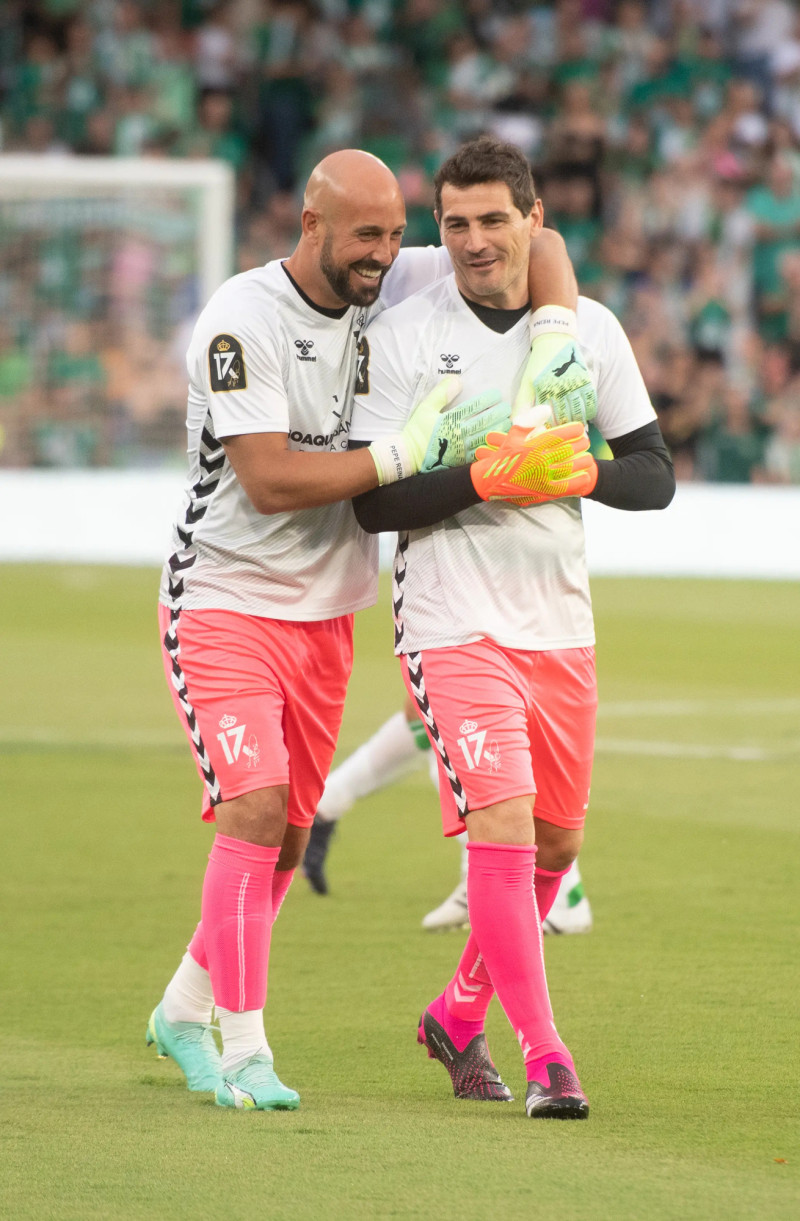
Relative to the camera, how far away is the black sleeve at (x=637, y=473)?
4137 mm

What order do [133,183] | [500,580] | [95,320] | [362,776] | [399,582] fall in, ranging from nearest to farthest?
1. [500,580]
2. [399,582]
3. [362,776]
4. [133,183]
5. [95,320]

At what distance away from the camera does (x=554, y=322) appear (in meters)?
4.12

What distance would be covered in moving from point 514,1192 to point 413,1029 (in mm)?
1516

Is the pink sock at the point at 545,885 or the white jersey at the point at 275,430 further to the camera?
the pink sock at the point at 545,885

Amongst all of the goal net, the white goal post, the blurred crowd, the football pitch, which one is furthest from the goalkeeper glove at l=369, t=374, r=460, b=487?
the blurred crowd

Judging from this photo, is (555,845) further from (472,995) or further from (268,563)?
(268,563)

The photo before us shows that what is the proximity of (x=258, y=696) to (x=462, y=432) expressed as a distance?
725 mm

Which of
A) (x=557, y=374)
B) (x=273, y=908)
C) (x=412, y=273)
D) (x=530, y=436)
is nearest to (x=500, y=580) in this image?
(x=530, y=436)

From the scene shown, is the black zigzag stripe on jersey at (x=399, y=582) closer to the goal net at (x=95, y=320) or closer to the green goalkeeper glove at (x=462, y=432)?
the green goalkeeper glove at (x=462, y=432)

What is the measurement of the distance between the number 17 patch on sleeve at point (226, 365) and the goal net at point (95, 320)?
41.8 ft

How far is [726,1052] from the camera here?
4465 millimetres

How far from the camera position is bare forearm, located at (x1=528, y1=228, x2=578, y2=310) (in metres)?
4.21

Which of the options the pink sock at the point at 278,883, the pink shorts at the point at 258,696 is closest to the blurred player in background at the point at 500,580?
the pink shorts at the point at 258,696

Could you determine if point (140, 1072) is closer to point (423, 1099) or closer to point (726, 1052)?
point (423, 1099)
